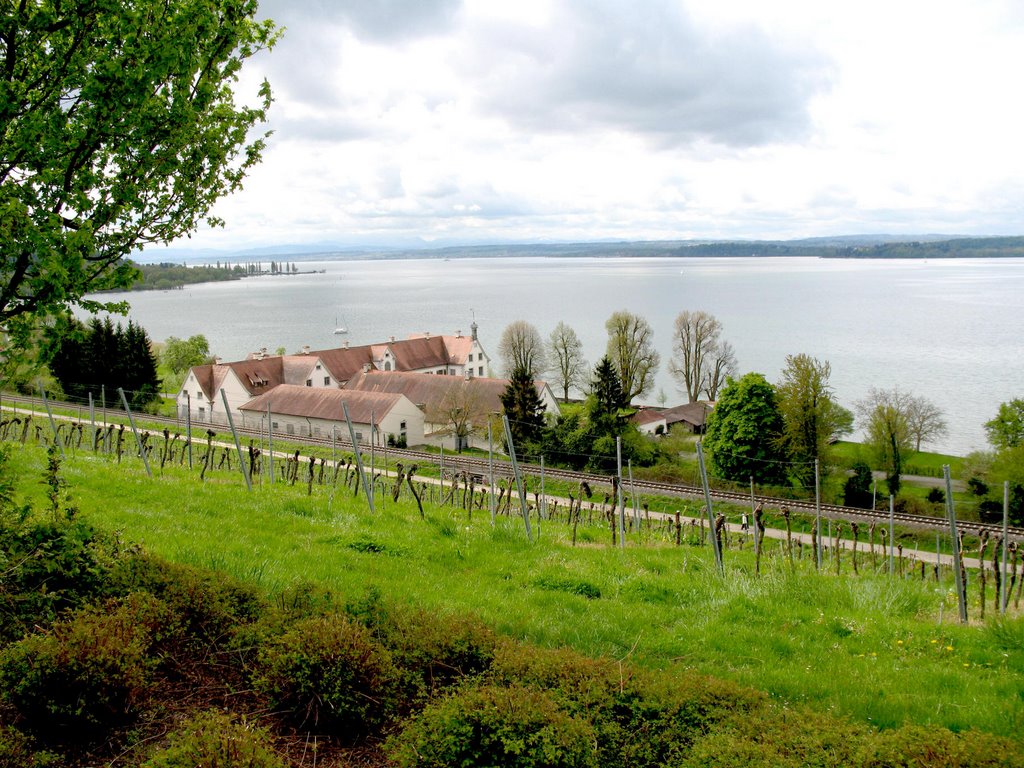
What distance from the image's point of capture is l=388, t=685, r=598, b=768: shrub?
14.1 ft

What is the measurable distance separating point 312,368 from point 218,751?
61236mm

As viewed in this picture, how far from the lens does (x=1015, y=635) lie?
7340 mm

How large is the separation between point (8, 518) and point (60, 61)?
372cm

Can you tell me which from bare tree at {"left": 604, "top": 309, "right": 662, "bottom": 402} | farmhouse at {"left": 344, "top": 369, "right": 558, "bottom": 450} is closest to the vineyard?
A: farmhouse at {"left": 344, "top": 369, "right": 558, "bottom": 450}

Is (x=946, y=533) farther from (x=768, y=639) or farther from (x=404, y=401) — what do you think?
(x=404, y=401)

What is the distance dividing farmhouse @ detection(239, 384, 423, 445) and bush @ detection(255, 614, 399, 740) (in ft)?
136

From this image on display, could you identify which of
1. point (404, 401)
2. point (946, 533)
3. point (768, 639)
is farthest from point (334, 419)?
point (768, 639)

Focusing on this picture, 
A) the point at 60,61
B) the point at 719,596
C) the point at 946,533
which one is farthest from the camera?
the point at 946,533

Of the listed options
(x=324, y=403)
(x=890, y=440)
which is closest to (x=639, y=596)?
(x=890, y=440)

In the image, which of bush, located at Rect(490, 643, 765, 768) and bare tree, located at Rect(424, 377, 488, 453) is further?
bare tree, located at Rect(424, 377, 488, 453)

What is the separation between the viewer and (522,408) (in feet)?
167

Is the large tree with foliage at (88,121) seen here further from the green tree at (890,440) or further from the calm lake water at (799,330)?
the calm lake water at (799,330)

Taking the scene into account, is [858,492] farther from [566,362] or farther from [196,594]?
[566,362]

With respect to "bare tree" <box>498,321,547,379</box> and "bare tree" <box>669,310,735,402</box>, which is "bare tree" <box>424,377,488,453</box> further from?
"bare tree" <box>669,310,735,402</box>
